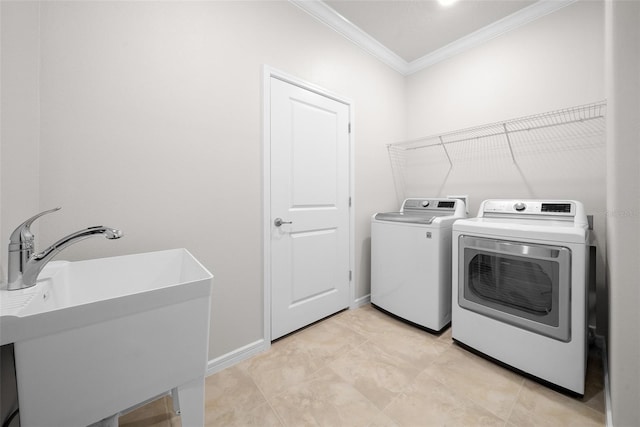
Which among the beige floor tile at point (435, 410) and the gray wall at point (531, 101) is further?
the gray wall at point (531, 101)

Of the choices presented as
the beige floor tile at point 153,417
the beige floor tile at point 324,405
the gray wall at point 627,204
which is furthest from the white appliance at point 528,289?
the beige floor tile at point 153,417

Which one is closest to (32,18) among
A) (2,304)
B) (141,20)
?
(141,20)

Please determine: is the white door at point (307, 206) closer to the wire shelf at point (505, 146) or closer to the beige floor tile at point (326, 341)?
the beige floor tile at point (326, 341)

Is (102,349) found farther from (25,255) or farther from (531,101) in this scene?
(531,101)

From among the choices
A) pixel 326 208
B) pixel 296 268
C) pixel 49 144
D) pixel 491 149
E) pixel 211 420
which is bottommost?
pixel 211 420

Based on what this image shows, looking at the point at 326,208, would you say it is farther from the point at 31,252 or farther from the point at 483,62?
the point at 483,62

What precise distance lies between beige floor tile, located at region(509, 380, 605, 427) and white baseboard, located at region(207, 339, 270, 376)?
1427 mm

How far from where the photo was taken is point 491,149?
2.27m

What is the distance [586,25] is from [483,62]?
0.65 m

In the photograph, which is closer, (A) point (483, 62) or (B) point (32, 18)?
(B) point (32, 18)

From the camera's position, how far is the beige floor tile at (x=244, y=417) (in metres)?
1.20

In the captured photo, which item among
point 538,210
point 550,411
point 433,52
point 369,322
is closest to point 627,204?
point 538,210

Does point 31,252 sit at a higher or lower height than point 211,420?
higher

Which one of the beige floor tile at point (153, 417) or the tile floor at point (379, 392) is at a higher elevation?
the tile floor at point (379, 392)
